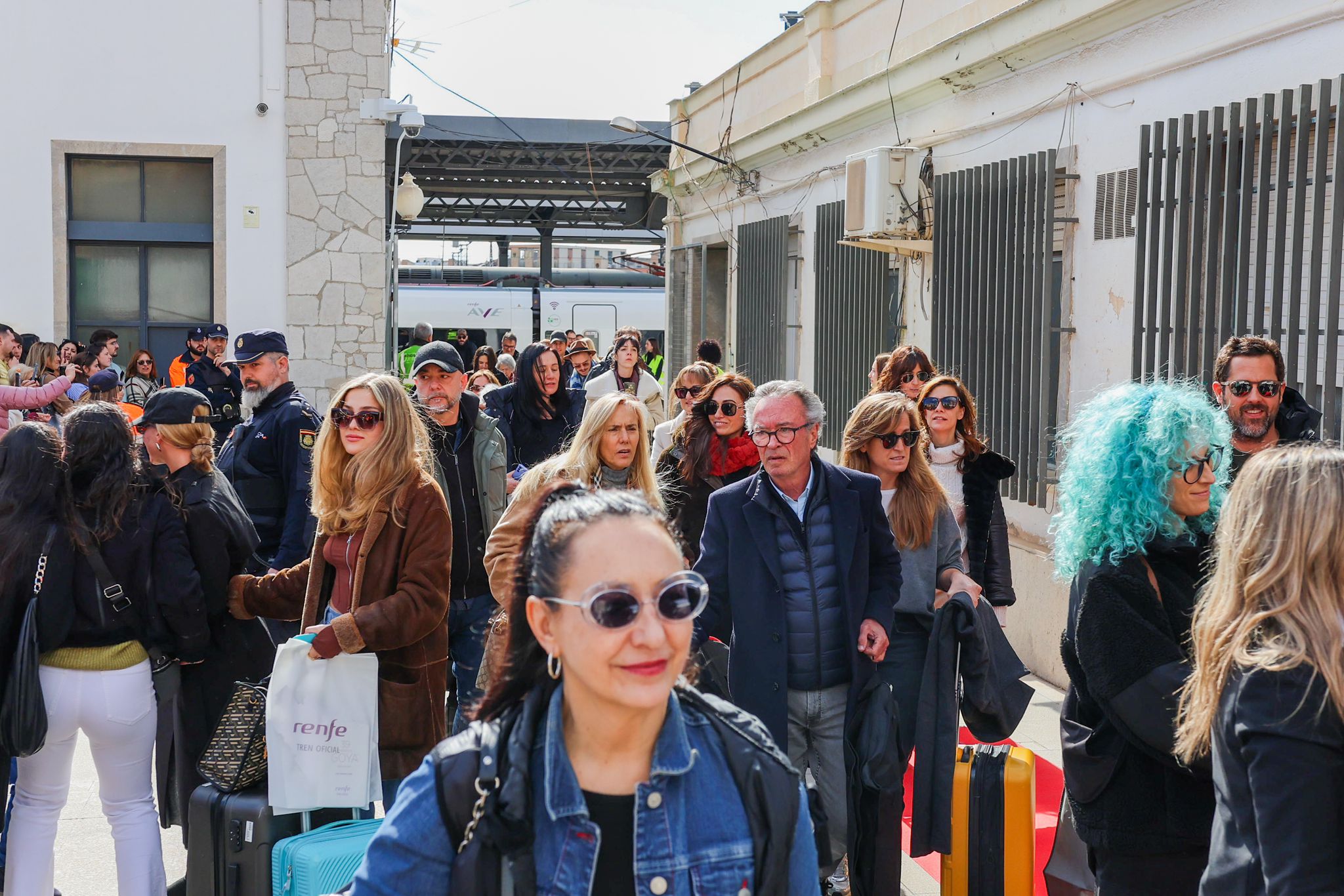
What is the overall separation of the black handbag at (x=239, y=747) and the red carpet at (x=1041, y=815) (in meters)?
2.27

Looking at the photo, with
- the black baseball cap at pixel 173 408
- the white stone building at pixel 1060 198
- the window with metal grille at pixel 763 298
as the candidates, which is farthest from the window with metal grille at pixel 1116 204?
the window with metal grille at pixel 763 298

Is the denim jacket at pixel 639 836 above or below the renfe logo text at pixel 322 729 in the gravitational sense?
above

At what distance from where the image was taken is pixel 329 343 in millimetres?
12977

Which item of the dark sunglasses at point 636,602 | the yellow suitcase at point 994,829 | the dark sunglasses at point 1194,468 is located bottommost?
the yellow suitcase at point 994,829

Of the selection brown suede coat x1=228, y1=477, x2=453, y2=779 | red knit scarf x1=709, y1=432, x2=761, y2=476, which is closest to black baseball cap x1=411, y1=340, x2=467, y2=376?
red knit scarf x1=709, y1=432, x2=761, y2=476

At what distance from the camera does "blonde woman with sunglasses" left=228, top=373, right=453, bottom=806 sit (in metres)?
4.02

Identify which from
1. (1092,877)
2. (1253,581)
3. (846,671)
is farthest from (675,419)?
(1253,581)

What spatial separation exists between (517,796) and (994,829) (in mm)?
2801

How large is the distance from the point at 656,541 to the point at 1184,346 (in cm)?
572

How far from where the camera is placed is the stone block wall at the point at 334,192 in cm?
1272

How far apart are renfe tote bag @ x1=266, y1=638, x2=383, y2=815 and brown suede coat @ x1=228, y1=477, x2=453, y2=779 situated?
0.12 m

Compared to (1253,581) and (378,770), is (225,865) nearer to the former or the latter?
(378,770)

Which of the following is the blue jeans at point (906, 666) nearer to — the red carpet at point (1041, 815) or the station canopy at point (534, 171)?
the red carpet at point (1041, 815)

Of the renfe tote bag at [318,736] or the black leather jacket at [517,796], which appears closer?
the black leather jacket at [517,796]
